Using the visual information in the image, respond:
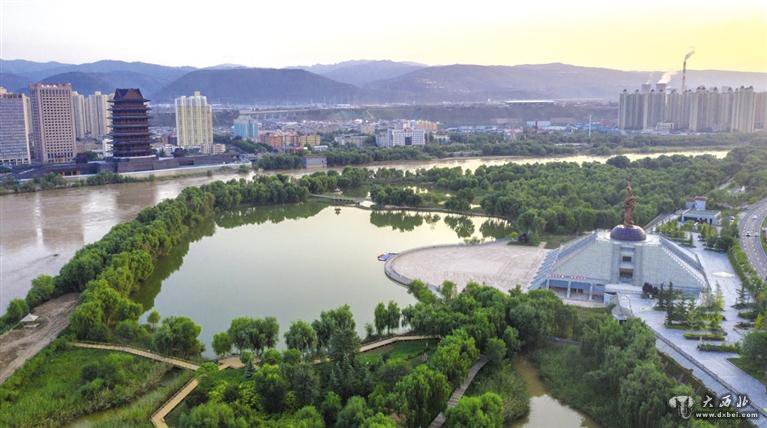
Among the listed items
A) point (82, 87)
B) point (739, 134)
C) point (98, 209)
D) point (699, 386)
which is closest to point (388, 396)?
point (699, 386)

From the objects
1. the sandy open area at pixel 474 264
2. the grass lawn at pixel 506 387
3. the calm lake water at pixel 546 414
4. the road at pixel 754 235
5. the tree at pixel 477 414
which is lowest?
the calm lake water at pixel 546 414

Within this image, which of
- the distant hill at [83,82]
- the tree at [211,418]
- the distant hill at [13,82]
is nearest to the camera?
the tree at [211,418]

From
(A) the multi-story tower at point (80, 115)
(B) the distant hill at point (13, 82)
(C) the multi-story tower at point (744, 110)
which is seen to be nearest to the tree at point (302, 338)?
(A) the multi-story tower at point (80, 115)

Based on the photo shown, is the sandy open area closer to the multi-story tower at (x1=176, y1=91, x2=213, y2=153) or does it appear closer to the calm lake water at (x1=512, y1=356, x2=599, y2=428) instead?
the calm lake water at (x1=512, y1=356, x2=599, y2=428)

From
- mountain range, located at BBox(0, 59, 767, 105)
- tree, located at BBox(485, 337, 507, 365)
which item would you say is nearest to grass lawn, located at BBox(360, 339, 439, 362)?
tree, located at BBox(485, 337, 507, 365)

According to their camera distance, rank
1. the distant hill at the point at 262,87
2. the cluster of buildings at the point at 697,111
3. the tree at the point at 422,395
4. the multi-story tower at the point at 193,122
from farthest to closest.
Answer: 1. the distant hill at the point at 262,87
2. the cluster of buildings at the point at 697,111
3. the multi-story tower at the point at 193,122
4. the tree at the point at 422,395

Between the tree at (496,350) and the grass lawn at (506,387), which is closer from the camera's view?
the grass lawn at (506,387)

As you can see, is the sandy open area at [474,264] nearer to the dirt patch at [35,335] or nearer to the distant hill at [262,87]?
the dirt patch at [35,335]
